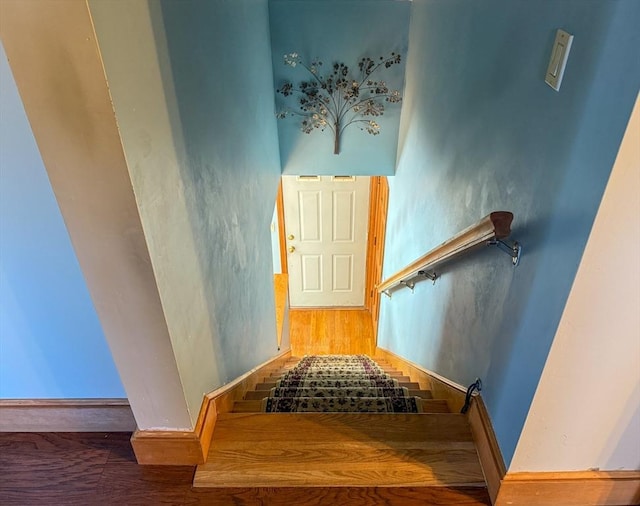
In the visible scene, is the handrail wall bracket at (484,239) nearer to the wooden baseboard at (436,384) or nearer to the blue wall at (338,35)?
the wooden baseboard at (436,384)

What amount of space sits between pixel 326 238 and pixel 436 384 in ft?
10.1

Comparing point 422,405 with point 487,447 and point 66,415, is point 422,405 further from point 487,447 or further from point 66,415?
point 66,415

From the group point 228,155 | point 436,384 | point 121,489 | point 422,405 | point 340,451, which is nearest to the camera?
point 121,489

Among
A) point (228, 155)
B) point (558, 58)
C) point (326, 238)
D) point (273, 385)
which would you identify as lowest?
point (326, 238)

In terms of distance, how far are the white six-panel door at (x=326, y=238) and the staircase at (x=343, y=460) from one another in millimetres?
3335

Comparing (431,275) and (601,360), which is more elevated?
(601,360)

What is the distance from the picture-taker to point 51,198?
42.8 inches

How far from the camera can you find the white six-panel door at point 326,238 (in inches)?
186

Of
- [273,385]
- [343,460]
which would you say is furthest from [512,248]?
[273,385]

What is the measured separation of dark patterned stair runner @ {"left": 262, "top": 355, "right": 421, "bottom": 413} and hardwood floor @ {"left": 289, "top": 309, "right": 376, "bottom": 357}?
2.03 metres

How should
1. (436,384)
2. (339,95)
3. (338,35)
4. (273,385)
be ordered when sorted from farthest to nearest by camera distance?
1. (339,95)
2. (338,35)
3. (273,385)
4. (436,384)

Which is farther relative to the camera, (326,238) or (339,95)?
(326,238)

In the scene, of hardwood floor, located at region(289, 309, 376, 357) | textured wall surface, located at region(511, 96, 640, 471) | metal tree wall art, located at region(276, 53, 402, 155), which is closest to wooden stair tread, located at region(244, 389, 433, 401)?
textured wall surface, located at region(511, 96, 640, 471)

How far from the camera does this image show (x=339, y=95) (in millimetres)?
3295
